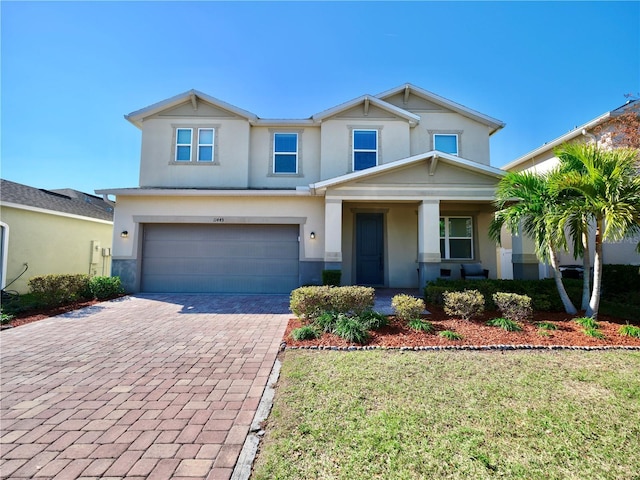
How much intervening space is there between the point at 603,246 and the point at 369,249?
374 inches

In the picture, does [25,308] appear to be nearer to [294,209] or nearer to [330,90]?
[294,209]

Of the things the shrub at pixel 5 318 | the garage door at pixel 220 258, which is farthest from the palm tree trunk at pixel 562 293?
the shrub at pixel 5 318

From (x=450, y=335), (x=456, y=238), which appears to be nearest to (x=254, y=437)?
(x=450, y=335)

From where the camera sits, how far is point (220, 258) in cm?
1133

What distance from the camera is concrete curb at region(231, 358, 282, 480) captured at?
2.39 metres

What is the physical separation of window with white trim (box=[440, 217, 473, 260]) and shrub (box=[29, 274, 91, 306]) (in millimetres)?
12986

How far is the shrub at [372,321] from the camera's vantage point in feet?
20.0

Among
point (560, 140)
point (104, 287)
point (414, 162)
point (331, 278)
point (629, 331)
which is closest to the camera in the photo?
point (629, 331)

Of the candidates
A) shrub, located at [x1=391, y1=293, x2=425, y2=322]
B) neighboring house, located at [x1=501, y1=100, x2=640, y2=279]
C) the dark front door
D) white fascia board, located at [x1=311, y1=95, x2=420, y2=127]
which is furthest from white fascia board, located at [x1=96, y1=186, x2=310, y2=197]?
neighboring house, located at [x1=501, y1=100, x2=640, y2=279]

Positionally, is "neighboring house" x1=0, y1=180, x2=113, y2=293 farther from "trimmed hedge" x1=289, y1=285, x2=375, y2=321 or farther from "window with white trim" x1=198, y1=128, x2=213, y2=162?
"trimmed hedge" x1=289, y1=285, x2=375, y2=321

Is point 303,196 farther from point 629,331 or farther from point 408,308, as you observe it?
point 629,331

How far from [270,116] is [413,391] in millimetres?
11973

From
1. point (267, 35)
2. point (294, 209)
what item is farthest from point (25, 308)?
point (267, 35)

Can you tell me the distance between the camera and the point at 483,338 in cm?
564
